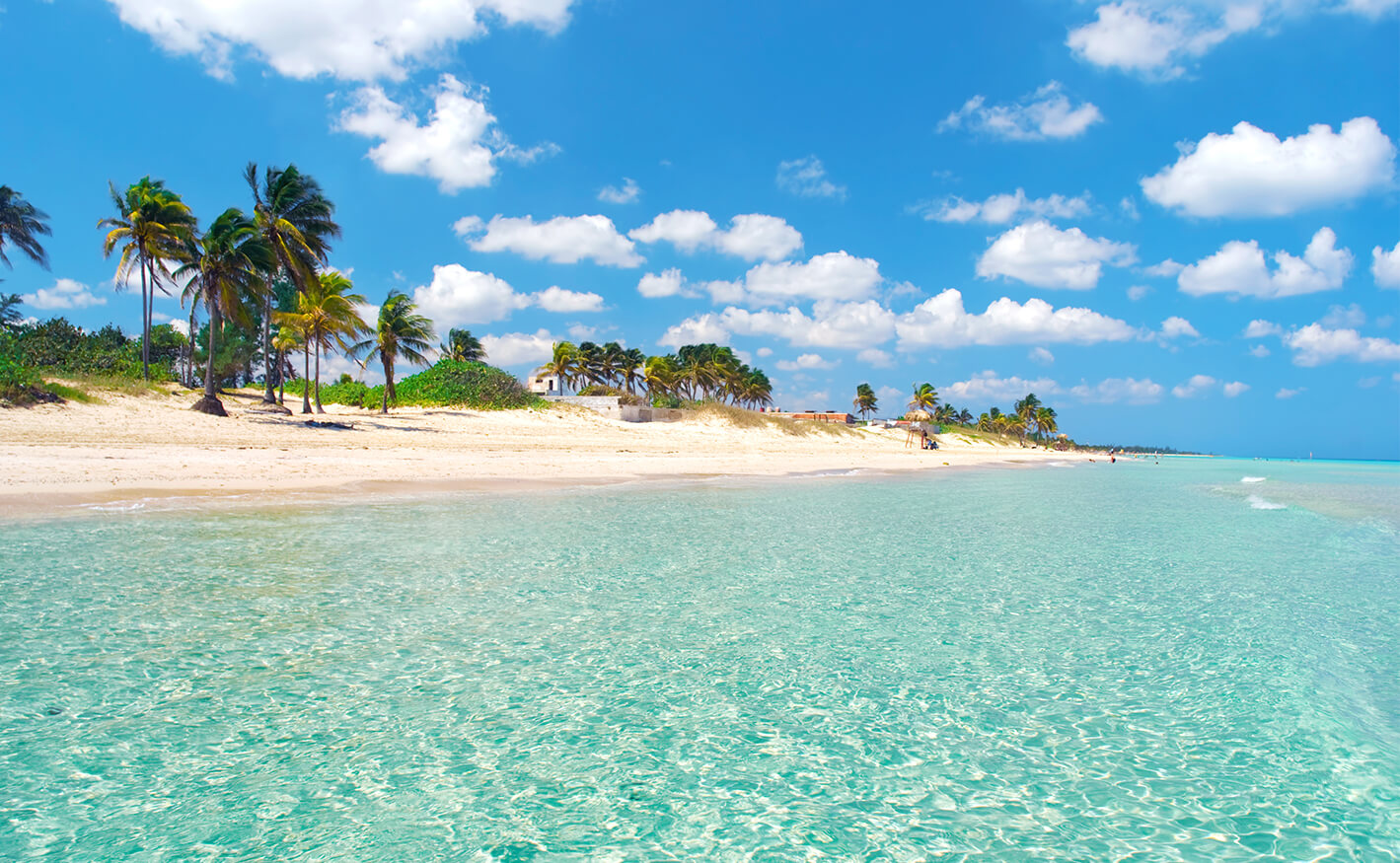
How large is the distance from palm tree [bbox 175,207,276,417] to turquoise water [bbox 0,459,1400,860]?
75.2ft

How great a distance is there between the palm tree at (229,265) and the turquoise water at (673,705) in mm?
22918

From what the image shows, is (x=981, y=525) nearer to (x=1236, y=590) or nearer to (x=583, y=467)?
(x=1236, y=590)

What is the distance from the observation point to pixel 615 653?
5.91 m

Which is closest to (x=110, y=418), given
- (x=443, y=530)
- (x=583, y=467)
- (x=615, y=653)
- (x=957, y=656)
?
(x=583, y=467)

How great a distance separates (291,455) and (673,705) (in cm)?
2178

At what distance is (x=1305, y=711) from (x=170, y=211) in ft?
131

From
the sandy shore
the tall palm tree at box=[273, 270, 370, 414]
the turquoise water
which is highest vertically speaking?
the tall palm tree at box=[273, 270, 370, 414]

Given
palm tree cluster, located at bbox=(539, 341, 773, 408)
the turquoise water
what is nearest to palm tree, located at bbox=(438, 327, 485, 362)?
palm tree cluster, located at bbox=(539, 341, 773, 408)

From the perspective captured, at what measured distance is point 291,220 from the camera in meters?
34.8

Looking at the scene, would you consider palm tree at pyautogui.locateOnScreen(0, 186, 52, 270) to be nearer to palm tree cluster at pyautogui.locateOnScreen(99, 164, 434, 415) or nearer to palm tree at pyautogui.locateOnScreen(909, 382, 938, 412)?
palm tree cluster at pyautogui.locateOnScreen(99, 164, 434, 415)

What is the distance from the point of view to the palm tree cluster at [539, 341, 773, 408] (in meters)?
84.6

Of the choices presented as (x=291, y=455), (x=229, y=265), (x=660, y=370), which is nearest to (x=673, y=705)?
(x=291, y=455)

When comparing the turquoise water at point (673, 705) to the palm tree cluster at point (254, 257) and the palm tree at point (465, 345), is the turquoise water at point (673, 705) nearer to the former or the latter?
the palm tree cluster at point (254, 257)

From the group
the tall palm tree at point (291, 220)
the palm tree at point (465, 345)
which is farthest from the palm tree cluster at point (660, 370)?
the tall palm tree at point (291, 220)
